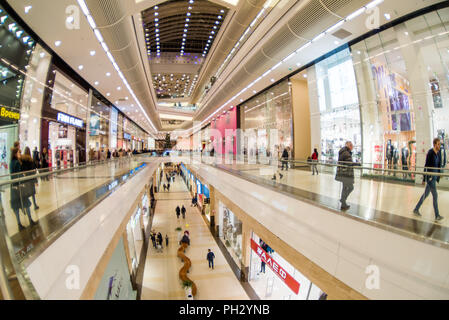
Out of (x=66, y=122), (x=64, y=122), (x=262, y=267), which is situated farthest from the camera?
(x=66, y=122)

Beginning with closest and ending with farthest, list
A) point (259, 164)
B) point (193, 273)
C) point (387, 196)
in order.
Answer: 1. point (387, 196)
2. point (259, 164)
3. point (193, 273)

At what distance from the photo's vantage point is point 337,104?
10312 mm

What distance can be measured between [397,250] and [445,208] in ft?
2.65

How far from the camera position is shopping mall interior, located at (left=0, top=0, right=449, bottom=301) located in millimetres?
2754

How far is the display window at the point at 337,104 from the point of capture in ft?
31.2

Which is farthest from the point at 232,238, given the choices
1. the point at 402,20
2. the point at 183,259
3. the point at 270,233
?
the point at 402,20

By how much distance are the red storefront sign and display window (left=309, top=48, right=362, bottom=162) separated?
584cm

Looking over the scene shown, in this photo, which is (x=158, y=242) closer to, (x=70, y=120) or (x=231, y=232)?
(x=231, y=232)

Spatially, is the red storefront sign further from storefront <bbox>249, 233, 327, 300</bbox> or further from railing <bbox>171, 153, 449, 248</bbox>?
railing <bbox>171, 153, 449, 248</bbox>

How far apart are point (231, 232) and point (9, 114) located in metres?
10.5

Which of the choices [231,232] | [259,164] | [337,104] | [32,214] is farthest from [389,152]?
[32,214]

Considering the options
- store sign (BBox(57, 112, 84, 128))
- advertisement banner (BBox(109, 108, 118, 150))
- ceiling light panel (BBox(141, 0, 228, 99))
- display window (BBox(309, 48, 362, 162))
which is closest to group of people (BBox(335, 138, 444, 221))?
display window (BBox(309, 48, 362, 162))
